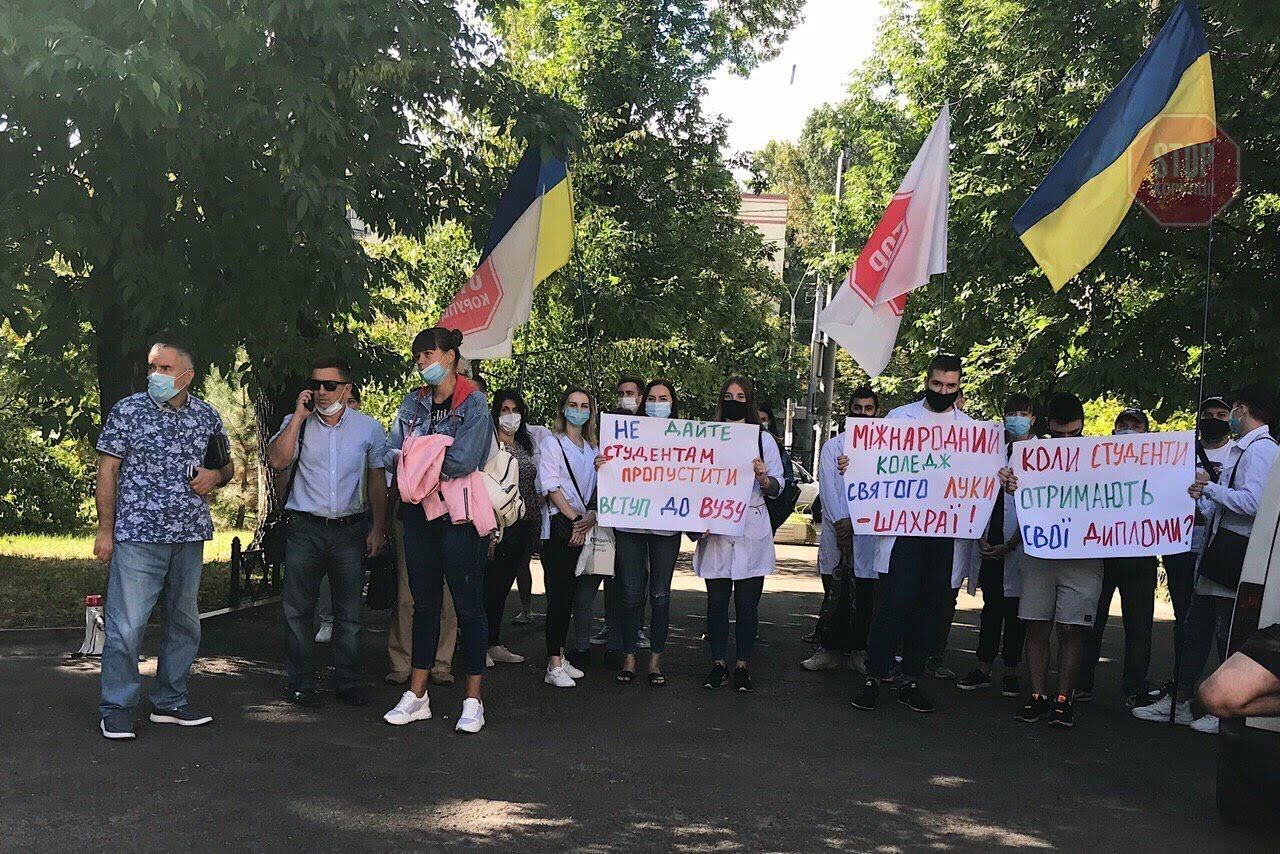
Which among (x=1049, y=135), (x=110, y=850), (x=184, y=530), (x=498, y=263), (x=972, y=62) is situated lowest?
(x=110, y=850)

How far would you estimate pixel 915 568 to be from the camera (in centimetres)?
838

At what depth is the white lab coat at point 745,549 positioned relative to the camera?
355 inches

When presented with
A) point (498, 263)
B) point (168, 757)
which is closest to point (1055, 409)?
point (498, 263)

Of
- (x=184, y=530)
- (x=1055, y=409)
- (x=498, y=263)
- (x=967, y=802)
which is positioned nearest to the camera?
A: (x=967, y=802)

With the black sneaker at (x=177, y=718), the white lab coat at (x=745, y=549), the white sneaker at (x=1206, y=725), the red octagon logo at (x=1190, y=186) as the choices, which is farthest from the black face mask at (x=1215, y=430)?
the black sneaker at (x=177, y=718)

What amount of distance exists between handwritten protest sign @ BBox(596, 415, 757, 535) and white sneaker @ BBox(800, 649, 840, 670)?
156 cm

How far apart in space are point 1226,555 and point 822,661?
10.0ft

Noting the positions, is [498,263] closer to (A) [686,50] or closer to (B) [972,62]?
(B) [972,62]

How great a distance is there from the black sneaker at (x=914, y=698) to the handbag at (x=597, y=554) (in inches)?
80.6

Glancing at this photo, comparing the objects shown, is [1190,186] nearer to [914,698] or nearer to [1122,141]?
[1122,141]

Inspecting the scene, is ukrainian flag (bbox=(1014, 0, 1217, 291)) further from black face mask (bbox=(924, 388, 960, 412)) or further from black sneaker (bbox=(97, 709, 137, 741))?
black sneaker (bbox=(97, 709, 137, 741))

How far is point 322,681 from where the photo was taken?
8688 mm

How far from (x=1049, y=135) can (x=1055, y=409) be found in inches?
378

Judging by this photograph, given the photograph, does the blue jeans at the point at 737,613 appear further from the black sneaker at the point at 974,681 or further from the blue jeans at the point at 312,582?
the blue jeans at the point at 312,582
